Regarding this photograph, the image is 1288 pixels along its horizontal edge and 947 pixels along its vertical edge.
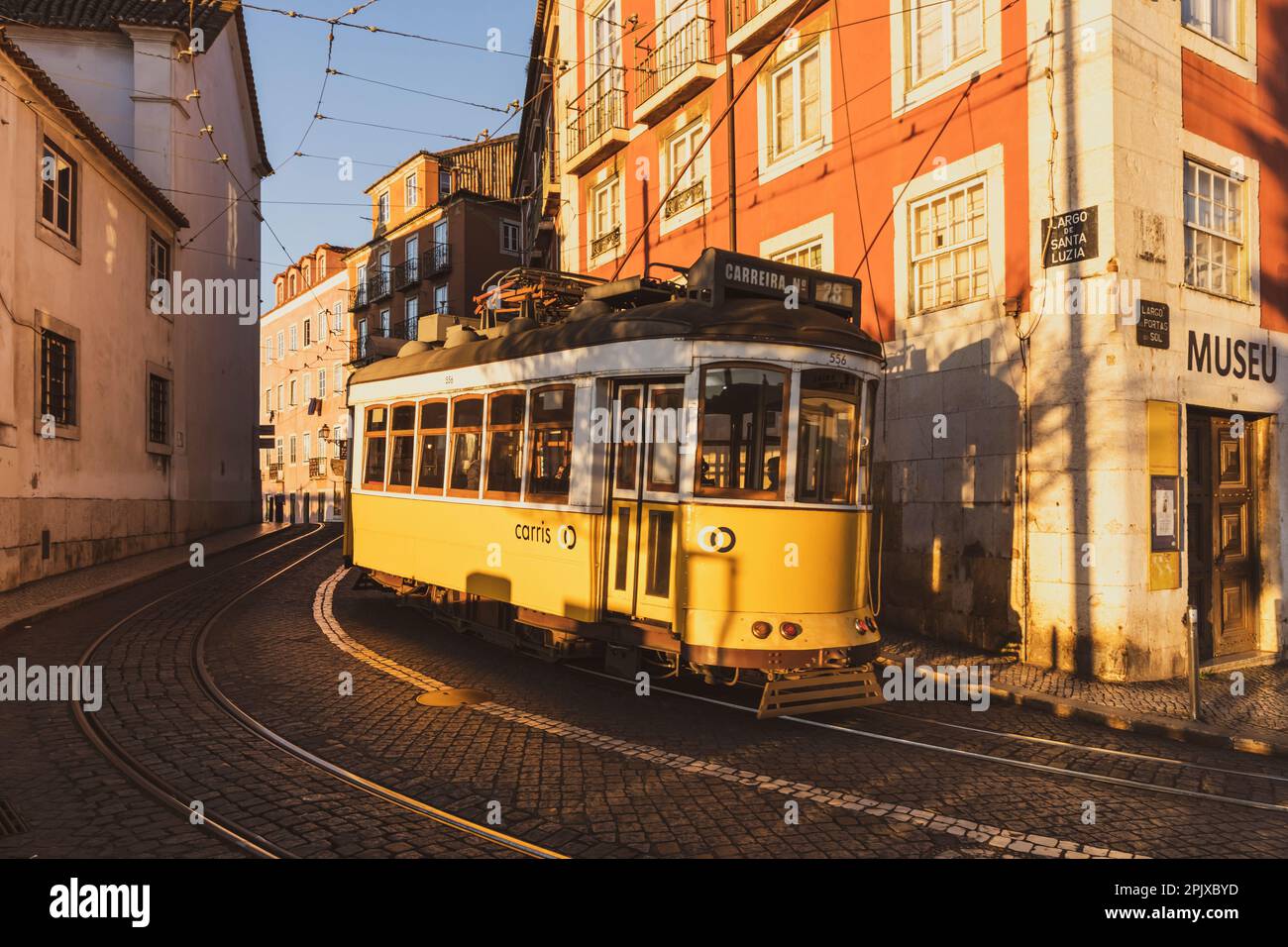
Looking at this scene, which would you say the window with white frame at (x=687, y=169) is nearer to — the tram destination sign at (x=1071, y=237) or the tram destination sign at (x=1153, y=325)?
the tram destination sign at (x=1071, y=237)

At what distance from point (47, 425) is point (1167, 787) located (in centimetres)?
1720

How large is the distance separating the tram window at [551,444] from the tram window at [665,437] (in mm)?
918

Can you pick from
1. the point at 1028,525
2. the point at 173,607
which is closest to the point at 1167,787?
the point at 1028,525

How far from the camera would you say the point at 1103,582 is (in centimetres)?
944

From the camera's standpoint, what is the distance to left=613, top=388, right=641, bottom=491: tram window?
7764 millimetres

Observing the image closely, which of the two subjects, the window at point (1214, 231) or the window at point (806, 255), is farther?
the window at point (806, 255)

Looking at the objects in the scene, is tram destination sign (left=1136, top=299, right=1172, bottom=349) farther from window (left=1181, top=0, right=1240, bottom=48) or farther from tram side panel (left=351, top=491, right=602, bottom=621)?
tram side panel (left=351, top=491, right=602, bottom=621)

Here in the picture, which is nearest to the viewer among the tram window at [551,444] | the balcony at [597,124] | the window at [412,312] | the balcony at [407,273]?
the tram window at [551,444]

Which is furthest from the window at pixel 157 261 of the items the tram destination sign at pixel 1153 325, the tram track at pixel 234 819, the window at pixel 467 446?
the tram destination sign at pixel 1153 325

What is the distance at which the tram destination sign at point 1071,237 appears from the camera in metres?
9.71

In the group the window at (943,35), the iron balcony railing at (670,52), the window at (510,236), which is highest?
the window at (510,236)

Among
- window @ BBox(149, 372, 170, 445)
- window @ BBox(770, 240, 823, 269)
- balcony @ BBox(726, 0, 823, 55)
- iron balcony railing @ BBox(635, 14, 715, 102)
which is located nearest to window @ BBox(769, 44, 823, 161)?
balcony @ BBox(726, 0, 823, 55)

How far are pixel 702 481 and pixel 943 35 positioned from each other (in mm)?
7653

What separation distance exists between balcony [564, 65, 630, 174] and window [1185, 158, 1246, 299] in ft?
35.3
